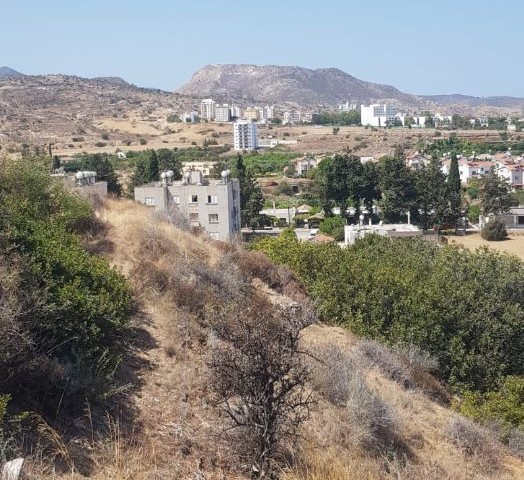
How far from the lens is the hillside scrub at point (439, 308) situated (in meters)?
13.6

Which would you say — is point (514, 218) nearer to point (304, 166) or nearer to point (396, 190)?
point (396, 190)

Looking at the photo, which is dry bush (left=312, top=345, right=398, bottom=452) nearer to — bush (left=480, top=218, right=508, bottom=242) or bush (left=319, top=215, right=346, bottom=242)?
bush (left=319, top=215, right=346, bottom=242)

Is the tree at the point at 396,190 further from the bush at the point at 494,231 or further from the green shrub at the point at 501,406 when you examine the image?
the green shrub at the point at 501,406

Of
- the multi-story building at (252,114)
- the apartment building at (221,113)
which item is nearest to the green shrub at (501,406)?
the apartment building at (221,113)

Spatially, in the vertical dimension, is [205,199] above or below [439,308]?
above

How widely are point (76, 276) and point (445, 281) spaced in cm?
1042

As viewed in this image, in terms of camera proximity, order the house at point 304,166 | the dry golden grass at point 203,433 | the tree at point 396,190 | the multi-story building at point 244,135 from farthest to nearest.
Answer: the multi-story building at point 244,135 < the house at point 304,166 < the tree at point 396,190 < the dry golden grass at point 203,433

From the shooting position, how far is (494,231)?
47031 mm

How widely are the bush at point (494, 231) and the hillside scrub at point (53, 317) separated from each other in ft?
136

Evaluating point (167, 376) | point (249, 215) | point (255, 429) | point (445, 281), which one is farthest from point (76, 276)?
point (249, 215)

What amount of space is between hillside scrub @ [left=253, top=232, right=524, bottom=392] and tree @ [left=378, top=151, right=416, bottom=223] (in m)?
29.3

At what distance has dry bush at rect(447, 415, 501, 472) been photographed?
8.04 metres

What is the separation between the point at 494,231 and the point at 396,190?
769cm

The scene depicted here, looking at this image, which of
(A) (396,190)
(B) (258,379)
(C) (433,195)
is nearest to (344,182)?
(A) (396,190)
